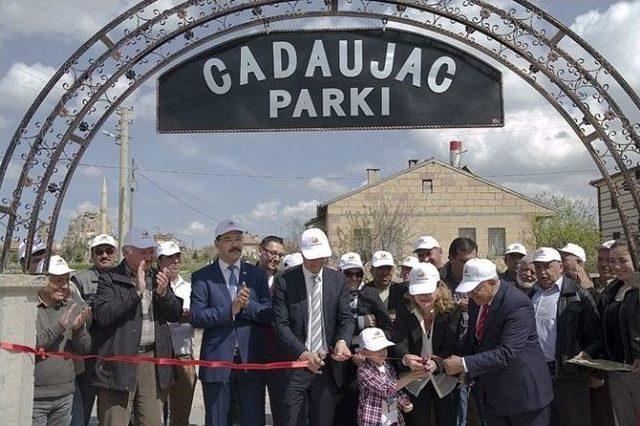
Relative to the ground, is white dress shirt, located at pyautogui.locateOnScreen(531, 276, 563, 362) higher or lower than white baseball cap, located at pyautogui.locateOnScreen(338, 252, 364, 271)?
lower

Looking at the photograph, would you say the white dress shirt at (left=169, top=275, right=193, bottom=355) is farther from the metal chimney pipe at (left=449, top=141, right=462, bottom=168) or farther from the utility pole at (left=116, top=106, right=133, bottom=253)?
the metal chimney pipe at (left=449, top=141, right=462, bottom=168)

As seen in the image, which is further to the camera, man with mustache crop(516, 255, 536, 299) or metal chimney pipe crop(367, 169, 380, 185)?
metal chimney pipe crop(367, 169, 380, 185)

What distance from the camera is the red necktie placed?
4.77 meters

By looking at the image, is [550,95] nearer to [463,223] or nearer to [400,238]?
[400,238]

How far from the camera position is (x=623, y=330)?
5156 millimetres

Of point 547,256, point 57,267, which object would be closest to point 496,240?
point 547,256

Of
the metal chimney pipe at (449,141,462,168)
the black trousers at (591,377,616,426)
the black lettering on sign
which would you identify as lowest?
the black trousers at (591,377,616,426)

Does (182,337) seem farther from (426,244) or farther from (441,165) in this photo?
(441,165)

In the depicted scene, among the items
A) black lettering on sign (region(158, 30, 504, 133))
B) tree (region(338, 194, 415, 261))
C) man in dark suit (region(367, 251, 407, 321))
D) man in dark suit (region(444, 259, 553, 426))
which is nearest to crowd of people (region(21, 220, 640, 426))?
man in dark suit (region(444, 259, 553, 426))

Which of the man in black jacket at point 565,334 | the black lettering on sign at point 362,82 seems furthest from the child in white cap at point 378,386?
the black lettering on sign at point 362,82

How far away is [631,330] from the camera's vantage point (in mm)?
5027

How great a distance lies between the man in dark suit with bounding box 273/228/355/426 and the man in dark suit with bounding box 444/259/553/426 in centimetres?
96

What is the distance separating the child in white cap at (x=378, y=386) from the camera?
5.00 meters

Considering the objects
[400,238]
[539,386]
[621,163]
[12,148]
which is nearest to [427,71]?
[621,163]
